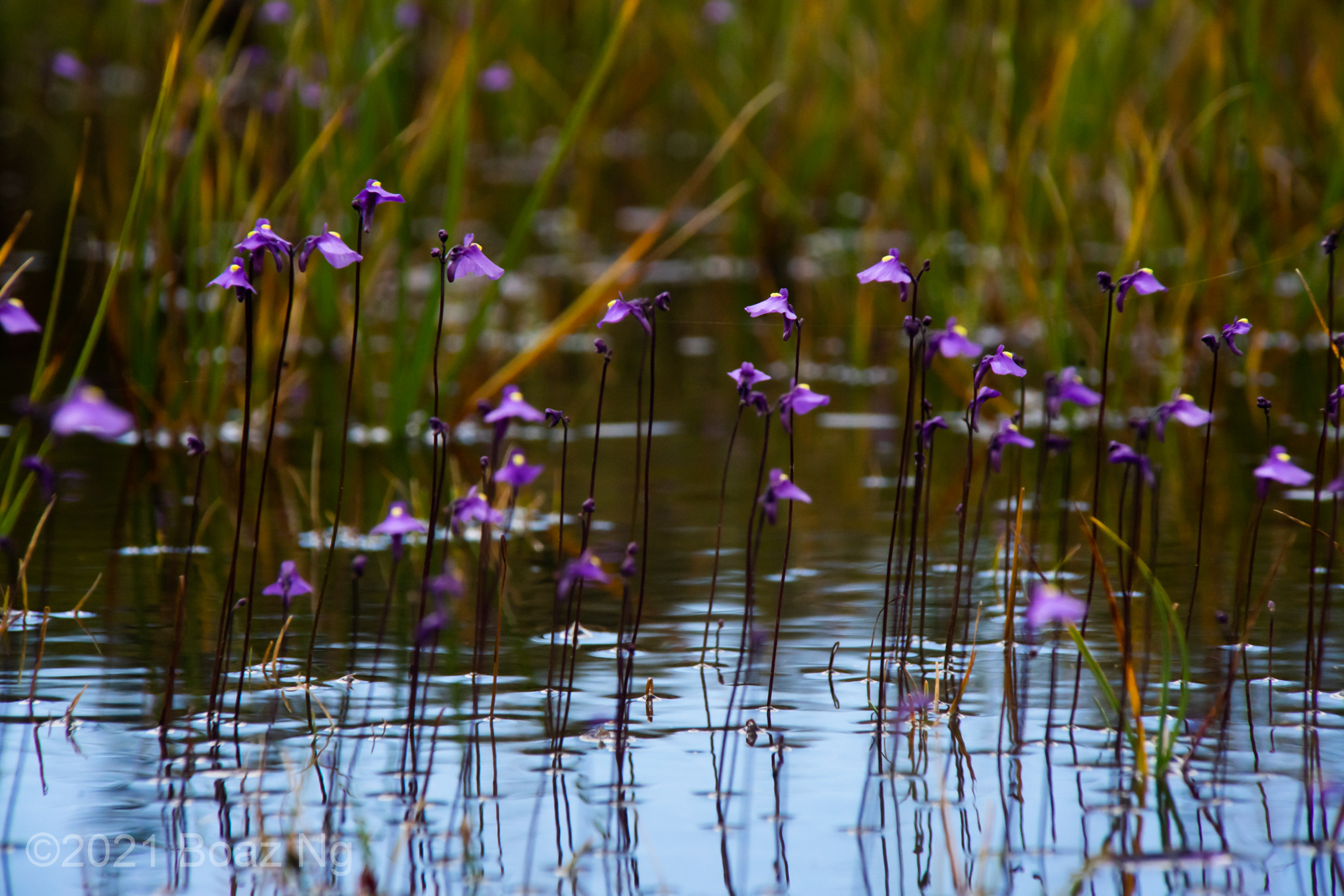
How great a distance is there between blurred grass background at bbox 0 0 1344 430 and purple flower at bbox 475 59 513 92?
0.05 metres

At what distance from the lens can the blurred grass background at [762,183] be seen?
3.80m

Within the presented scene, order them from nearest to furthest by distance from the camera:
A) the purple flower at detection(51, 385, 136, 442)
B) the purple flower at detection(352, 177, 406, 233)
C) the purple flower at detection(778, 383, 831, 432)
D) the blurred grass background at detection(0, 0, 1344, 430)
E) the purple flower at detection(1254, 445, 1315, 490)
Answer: the purple flower at detection(51, 385, 136, 442) < the purple flower at detection(1254, 445, 1315, 490) < the purple flower at detection(352, 177, 406, 233) < the purple flower at detection(778, 383, 831, 432) < the blurred grass background at detection(0, 0, 1344, 430)

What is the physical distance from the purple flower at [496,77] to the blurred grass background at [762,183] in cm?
5

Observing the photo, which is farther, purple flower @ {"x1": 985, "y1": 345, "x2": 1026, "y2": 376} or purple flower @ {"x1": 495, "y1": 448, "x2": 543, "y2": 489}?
purple flower @ {"x1": 985, "y1": 345, "x2": 1026, "y2": 376}

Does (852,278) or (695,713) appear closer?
(695,713)

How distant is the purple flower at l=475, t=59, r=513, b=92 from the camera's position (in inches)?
308

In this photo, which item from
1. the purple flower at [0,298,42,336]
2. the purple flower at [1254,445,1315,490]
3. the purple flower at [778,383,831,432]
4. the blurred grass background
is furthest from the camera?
the blurred grass background

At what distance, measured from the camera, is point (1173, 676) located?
2240mm

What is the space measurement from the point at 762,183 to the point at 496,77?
6.36 ft

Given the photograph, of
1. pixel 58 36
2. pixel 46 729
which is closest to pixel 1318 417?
pixel 46 729

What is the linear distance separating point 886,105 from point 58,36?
7.50 m

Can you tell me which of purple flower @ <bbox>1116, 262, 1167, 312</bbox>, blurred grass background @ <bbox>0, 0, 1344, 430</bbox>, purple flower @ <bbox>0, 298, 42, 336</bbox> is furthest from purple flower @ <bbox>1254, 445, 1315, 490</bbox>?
blurred grass background @ <bbox>0, 0, 1344, 430</bbox>

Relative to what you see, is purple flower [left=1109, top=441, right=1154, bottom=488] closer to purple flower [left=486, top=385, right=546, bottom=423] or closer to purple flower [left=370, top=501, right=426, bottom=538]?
purple flower [left=486, top=385, right=546, bottom=423]

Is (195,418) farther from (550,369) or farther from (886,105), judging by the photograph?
(886,105)
